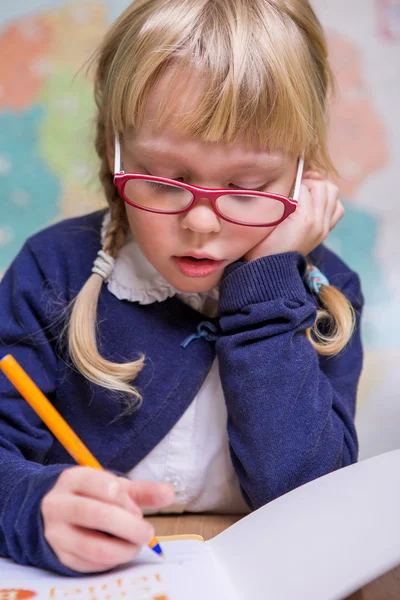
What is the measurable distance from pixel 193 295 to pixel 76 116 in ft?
1.91

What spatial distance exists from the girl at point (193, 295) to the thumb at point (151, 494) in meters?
0.04

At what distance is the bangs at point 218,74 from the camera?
746 millimetres

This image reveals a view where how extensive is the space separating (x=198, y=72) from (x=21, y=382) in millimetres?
346

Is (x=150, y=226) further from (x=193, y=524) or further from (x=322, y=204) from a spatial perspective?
(x=193, y=524)

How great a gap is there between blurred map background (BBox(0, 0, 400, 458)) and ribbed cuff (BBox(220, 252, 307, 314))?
0.52 m

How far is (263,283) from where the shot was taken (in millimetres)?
841

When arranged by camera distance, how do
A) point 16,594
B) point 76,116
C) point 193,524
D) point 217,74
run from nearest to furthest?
point 16,594 < point 217,74 < point 193,524 < point 76,116

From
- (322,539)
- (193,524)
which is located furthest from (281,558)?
(193,524)

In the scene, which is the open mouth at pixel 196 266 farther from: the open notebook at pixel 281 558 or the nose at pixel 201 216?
the open notebook at pixel 281 558

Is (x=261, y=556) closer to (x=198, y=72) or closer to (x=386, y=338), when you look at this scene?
(x=198, y=72)

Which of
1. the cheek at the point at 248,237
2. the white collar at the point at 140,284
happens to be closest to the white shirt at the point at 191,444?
the white collar at the point at 140,284

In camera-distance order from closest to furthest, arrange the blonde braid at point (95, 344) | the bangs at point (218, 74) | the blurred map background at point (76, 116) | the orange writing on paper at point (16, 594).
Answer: the orange writing on paper at point (16, 594), the bangs at point (218, 74), the blonde braid at point (95, 344), the blurred map background at point (76, 116)

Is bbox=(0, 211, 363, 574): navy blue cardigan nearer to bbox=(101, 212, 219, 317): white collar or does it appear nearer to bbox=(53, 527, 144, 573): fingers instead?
bbox=(101, 212, 219, 317): white collar

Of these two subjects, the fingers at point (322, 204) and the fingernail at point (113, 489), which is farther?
the fingers at point (322, 204)
